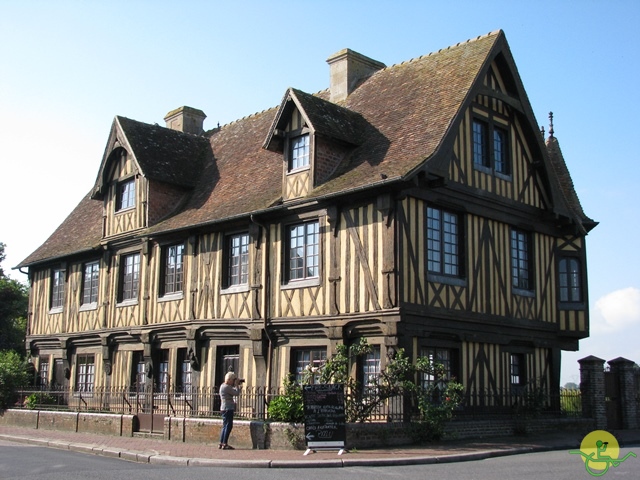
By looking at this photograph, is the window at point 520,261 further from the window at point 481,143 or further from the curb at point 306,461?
the curb at point 306,461

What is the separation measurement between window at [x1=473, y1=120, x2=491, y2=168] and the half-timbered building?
4 centimetres

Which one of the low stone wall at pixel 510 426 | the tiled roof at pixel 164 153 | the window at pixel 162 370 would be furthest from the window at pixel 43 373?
the low stone wall at pixel 510 426

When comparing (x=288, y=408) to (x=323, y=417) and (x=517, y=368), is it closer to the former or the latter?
(x=323, y=417)

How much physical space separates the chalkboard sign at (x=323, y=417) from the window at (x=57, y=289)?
15.3 meters

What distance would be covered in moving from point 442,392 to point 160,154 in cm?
1203

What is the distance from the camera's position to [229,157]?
80.8ft

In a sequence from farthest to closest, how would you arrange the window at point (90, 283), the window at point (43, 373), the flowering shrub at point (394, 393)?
1. the window at point (43, 373)
2. the window at point (90, 283)
3. the flowering shrub at point (394, 393)

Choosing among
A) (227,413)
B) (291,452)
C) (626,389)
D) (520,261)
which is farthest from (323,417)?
(626,389)

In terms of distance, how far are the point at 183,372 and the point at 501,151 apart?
10.2 m

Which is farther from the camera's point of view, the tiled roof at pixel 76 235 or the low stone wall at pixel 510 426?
the tiled roof at pixel 76 235

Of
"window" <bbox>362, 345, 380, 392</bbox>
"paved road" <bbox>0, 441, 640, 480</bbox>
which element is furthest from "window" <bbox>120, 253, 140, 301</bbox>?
"paved road" <bbox>0, 441, 640, 480</bbox>

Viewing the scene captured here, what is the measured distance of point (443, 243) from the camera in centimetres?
1827

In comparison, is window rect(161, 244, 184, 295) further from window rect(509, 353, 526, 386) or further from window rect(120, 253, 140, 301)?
window rect(509, 353, 526, 386)

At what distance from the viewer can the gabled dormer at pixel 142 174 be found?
23438 mm
